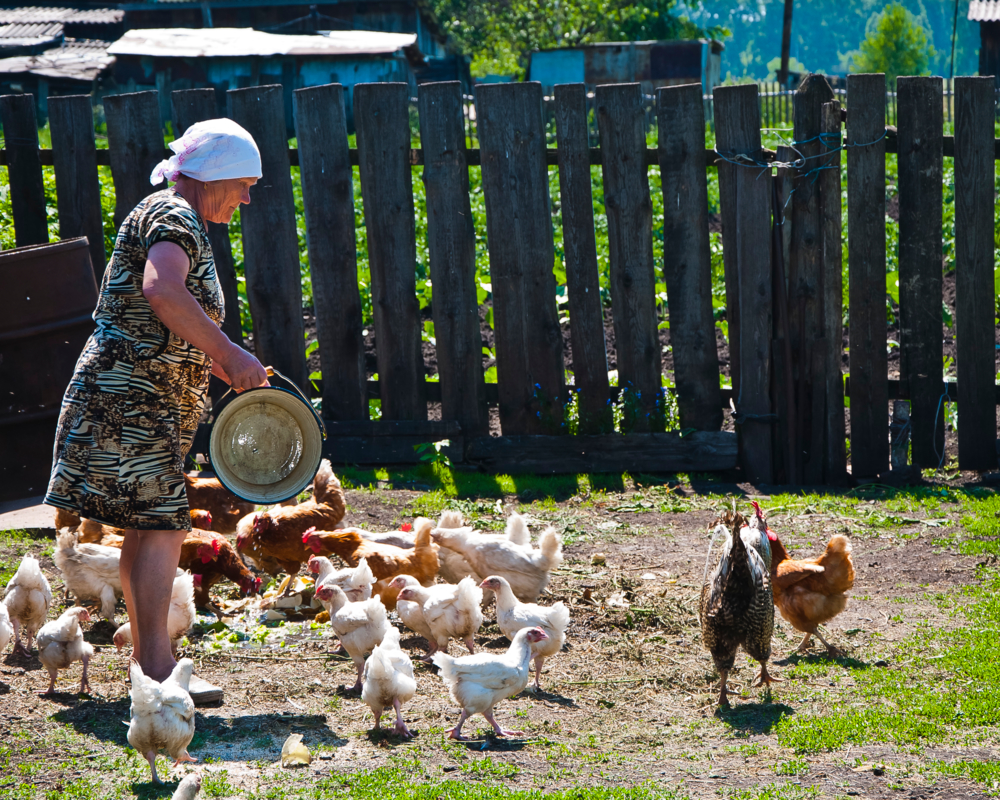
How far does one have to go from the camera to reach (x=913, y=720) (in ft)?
12.2

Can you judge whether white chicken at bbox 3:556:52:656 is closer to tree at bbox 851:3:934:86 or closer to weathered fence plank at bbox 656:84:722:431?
weathered fence plank at bbox 656:84:722:431

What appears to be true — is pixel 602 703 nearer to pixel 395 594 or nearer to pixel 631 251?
pixel 395 594

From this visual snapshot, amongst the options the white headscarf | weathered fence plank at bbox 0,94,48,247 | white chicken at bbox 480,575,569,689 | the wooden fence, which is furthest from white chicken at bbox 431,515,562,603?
weathered fence plank at bbox 0,94,48,247

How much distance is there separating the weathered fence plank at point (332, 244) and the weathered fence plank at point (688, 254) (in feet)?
7.70

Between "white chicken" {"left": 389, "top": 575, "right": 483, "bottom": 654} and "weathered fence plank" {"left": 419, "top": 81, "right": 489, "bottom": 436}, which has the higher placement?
"weathered fence plank" {"left": 419, "top": 81, "right": 489, "bottom": 436}

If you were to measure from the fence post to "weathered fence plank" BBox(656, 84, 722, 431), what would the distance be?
4.53 feet

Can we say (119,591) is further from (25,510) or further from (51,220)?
(51,220)

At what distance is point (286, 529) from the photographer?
5.53 meters

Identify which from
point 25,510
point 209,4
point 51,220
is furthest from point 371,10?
point 25,510

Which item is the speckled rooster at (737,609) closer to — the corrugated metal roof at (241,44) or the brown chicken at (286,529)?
the brown chicken at (286,529)

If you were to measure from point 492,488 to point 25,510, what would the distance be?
10.3ft

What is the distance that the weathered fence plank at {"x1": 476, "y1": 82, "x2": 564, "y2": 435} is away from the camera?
7145 millimetres

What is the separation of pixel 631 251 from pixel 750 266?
0.86 metres

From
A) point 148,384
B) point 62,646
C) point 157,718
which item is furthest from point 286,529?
point 157,718
